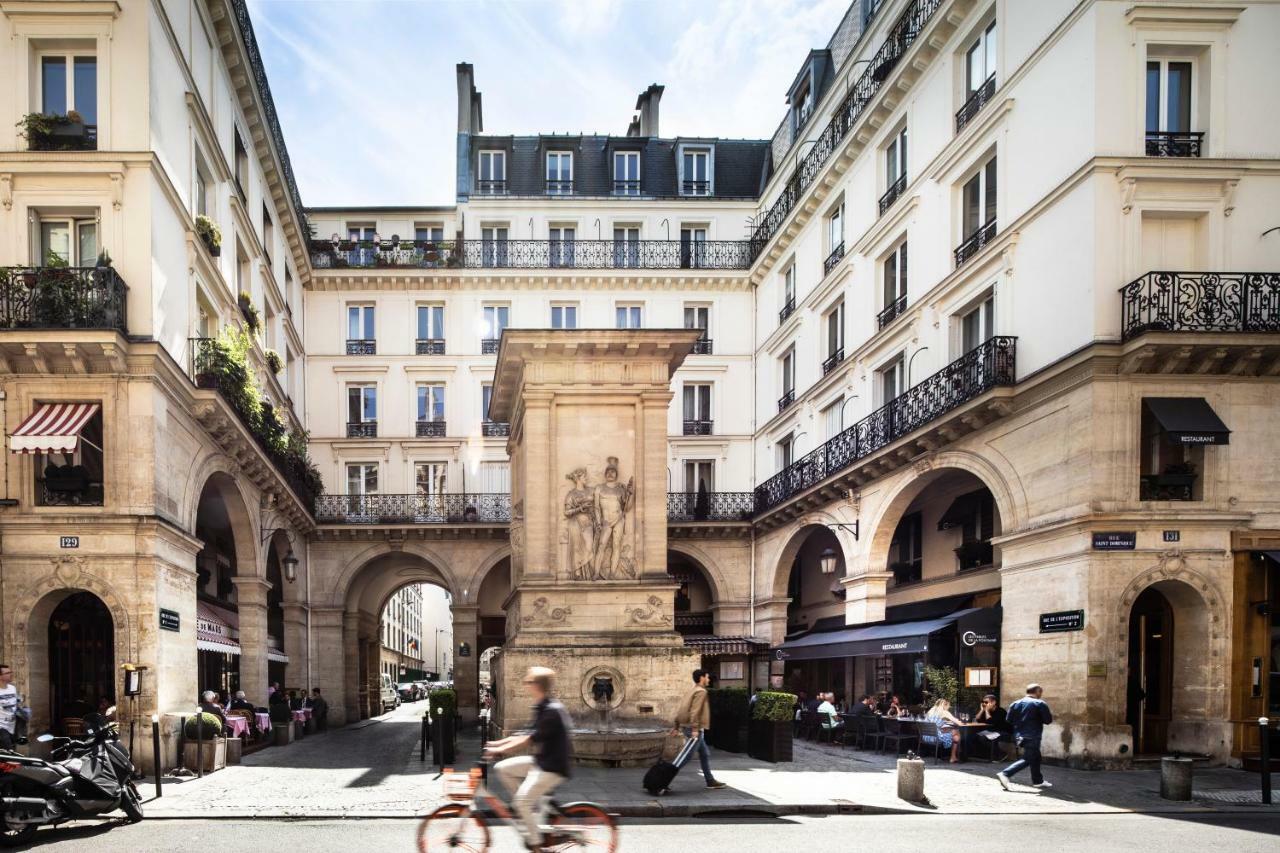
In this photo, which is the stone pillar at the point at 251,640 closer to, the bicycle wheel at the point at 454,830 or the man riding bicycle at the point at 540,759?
the bicycle wheel at the point at 454,830

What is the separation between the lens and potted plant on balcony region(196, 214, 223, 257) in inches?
747

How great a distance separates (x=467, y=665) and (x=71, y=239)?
64.0 feet

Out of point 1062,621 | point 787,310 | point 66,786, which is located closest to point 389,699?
point 787,310

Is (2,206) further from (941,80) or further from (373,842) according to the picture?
(941,80)

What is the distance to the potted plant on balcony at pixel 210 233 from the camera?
1898 cm

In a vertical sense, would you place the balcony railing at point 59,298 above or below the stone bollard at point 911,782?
above

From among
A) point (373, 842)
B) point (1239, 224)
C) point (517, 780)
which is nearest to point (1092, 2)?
point (1239, 224)

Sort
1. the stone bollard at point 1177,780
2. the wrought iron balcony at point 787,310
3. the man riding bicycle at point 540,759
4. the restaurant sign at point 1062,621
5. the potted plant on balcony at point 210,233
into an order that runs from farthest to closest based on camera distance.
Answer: the wrought iron balcony at point 787,310 < the potted plant on balcony at point 210,233 < the restaurant sign at point 1062,621 < the stone bollard at point 1177,780 < the man riding bicycle at point 540,759

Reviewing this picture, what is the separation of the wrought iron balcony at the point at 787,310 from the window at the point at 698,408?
3.90m

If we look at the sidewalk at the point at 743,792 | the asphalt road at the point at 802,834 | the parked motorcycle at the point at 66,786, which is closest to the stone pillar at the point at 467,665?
the sidewalk at the point at 743,792

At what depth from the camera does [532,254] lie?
34.5 m

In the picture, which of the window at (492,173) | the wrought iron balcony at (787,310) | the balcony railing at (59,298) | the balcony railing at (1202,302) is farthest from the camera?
the window at (492,173)

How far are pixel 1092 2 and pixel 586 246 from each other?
2053 centimetres

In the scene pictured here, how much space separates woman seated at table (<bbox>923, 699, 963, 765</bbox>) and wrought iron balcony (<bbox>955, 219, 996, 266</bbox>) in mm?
8974
